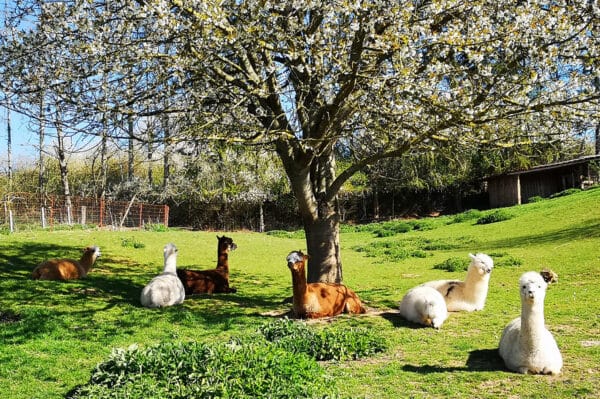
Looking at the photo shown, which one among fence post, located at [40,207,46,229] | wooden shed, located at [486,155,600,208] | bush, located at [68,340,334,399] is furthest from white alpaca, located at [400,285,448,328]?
wooden shed, located at [486,155,600,208]

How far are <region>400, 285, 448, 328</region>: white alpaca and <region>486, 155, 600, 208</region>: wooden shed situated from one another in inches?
1242

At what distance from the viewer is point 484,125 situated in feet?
34.8

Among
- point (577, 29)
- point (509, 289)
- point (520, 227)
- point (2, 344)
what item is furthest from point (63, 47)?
point (520, 227)

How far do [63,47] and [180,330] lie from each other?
5626 millimetres

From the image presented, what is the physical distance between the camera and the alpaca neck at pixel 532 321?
21.3ft

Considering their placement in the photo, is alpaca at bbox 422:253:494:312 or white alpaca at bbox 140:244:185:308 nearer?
alpaca at bbox 422:253:494:312

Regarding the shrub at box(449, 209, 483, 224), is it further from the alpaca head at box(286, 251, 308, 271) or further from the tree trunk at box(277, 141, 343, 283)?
the alpaca head at box(286, 251, 308, 271)

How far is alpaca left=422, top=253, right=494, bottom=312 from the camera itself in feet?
33.8

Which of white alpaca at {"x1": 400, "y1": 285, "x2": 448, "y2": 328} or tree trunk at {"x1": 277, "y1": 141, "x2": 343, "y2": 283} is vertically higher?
tree trunk at {"x1": 277, "y1": 141, "x2": 343, "y2": 283}

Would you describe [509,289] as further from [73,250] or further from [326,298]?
[73,250]

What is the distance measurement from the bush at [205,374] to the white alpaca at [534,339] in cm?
251

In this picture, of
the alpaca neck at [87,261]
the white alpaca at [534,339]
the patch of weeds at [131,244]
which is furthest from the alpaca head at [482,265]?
the patch of weeds at [131,244]

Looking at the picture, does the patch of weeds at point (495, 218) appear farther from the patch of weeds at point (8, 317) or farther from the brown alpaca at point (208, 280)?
the patch of weeds at point (8, 317)

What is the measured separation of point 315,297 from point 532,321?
436 centimetres
